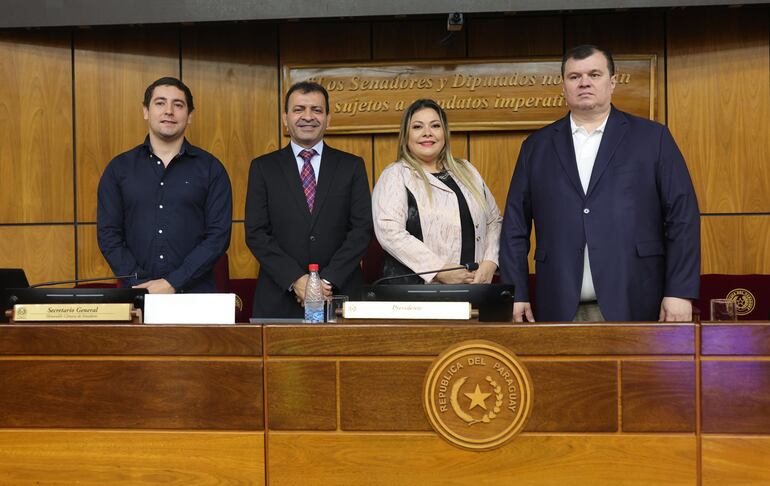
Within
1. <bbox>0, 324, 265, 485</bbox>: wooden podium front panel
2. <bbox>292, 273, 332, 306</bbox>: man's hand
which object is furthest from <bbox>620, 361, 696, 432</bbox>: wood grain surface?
<bbox>292, 273, 332, 306</bbox>: man's hand

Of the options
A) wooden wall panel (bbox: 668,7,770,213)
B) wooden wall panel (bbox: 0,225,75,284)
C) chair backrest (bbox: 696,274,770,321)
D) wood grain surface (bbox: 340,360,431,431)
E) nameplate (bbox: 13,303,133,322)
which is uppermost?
wooden wall panel (bbox: 668,7,770,213)

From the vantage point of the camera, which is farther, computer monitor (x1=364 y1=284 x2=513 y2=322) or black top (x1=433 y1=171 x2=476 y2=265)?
black top (x1=433 y1=171 x2=476 y2=265)

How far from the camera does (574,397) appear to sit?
6.57 feet

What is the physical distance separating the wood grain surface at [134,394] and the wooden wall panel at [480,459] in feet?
0.51

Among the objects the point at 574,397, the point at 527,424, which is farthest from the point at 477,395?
the point at 574,397

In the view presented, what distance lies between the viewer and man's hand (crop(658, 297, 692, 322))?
8.39 feet

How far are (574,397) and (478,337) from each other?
0.94 feet

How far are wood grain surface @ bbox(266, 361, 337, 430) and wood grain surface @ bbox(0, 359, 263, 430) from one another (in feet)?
0.12

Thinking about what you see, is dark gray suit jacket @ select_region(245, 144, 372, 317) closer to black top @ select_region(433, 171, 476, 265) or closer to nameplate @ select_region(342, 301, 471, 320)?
black top @ select_region(433, 171, 476, 265)

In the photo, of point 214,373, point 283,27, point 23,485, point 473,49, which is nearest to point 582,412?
point 214,373

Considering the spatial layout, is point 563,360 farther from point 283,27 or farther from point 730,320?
point 283,27

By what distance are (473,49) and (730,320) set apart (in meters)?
2.57

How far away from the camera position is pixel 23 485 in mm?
2086

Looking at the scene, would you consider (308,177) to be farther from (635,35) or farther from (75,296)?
(635,35)
